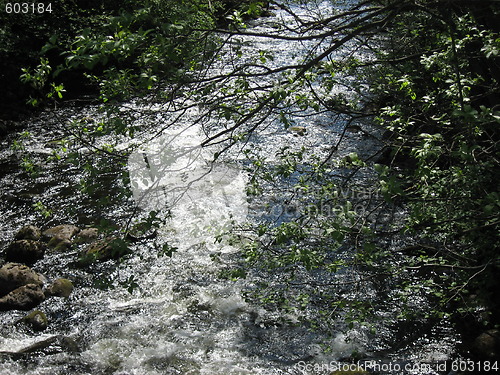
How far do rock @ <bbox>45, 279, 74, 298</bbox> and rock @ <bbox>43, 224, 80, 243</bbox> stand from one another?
114 centimetres

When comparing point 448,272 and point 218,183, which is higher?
point 218,183

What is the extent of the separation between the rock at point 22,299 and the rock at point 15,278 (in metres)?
0.18

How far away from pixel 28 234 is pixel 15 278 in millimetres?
1173

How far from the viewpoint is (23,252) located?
7270 millimetres

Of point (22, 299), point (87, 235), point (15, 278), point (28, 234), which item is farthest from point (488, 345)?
point (28, 234)

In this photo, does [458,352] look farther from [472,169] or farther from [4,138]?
[4,138]

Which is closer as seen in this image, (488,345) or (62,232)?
(488,345)

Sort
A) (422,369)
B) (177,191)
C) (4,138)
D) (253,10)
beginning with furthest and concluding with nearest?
(4,138) < (177,191) < (422,369) < (253,10)

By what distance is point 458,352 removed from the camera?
17.0 feet

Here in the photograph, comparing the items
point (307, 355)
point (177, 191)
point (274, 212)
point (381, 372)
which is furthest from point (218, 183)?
point (381, 372)

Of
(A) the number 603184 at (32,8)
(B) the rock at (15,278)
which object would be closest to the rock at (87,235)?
(B) the rock at (15,278)

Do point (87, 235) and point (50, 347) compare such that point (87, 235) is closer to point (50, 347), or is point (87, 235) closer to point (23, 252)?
point (23, 252)

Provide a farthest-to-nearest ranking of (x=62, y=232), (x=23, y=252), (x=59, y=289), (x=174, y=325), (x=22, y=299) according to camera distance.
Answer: (x=62, y=232)
(x=23, y=252)
(x=59, y=289)
(x=22, y=299)
(x=174, y=325)

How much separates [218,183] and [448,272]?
4.87 metres
